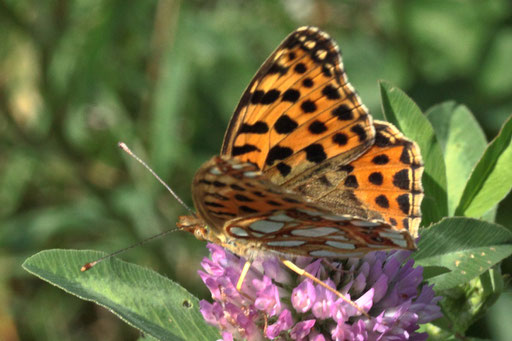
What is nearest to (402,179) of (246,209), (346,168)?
(346,168)

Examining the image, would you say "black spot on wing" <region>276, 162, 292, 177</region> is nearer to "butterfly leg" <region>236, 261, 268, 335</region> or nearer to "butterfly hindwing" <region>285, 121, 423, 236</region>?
"butterfly hindwing" <region>285, 121, 423, 236</region>

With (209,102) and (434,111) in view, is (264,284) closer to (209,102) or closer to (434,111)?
(434,111)

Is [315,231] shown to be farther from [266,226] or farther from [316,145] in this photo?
[316,145]

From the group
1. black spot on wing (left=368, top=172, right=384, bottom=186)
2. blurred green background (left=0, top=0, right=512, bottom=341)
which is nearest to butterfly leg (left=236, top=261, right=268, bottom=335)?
black spot on wing (left=368, top=172, right=384, bottom=186)

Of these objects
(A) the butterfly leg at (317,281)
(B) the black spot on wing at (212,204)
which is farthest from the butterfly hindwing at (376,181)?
(B) the black spot on wing at (212,204)

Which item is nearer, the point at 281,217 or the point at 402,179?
the point at 281,217

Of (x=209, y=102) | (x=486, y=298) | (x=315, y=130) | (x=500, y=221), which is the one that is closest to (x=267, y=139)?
(x=315, y=130)
